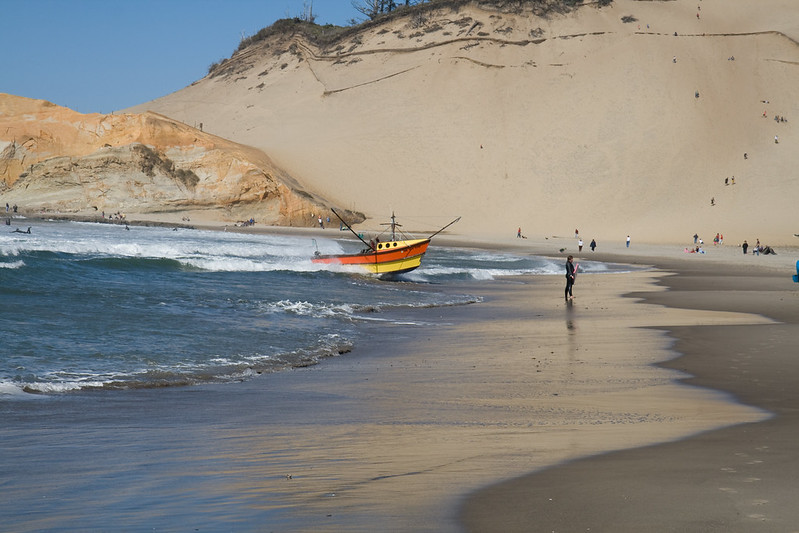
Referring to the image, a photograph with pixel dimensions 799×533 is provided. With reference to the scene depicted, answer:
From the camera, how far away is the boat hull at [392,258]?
29.4 m

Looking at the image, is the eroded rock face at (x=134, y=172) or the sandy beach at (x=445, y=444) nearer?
the sandy beach at (x=445, y=444)

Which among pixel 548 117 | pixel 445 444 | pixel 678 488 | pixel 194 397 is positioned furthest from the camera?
pixel 548 117

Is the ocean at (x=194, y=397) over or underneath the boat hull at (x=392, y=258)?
underneath

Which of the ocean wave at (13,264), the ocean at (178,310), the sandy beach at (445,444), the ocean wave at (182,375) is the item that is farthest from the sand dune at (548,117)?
the ocean wave at (182,375)

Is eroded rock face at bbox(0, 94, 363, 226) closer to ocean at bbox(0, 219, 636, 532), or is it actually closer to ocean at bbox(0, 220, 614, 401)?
ocean at bbox(0, 220, 614, 401)

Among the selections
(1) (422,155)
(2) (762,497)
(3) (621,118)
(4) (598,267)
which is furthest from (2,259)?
(3) (621,118)

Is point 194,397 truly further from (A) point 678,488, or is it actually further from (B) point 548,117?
(B) point 548,117

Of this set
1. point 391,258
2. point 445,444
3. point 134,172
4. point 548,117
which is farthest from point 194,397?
point 548,117

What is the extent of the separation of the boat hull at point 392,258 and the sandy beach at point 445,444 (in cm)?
1595

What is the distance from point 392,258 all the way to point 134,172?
3283 centimetres

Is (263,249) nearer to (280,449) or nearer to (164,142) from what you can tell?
(164,142)

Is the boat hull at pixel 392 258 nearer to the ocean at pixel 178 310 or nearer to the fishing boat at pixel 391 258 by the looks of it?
the fishing boat at pixel 391 258

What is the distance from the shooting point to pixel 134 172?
56.9 m

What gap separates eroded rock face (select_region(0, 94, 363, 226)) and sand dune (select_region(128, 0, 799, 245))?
27.6 ft
